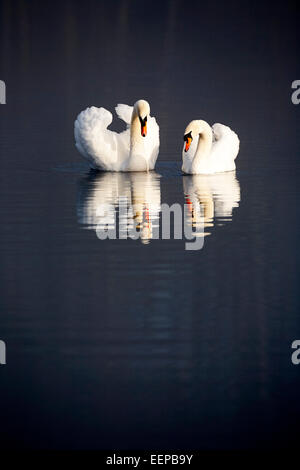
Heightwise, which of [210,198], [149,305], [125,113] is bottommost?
[149,305]

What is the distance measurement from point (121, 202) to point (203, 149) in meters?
3.12

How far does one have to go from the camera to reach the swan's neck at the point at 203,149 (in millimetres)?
18250

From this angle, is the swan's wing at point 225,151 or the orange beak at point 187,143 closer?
the orange beak at point 187,143

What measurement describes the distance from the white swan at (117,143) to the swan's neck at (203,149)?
27.4 inches

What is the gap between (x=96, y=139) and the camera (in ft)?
60.1

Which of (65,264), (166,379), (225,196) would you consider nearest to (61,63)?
(225,196)

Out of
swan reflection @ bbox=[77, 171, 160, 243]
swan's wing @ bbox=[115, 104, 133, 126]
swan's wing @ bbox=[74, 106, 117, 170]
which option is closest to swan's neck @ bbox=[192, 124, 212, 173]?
swan reflection @ bbox=[77, 171, 160, 243]

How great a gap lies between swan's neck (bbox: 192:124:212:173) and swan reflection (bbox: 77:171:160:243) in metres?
0.54

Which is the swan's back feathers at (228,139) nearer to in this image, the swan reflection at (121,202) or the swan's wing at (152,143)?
the swan's wing at (152,143)

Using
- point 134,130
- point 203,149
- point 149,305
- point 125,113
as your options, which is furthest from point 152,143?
point 149,305

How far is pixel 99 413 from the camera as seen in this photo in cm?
792

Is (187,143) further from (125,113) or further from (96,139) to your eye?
(125,113)

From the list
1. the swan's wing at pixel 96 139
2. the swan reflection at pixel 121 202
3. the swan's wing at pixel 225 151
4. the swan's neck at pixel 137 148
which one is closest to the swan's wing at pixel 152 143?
the swan's neck at pixel 137 148
